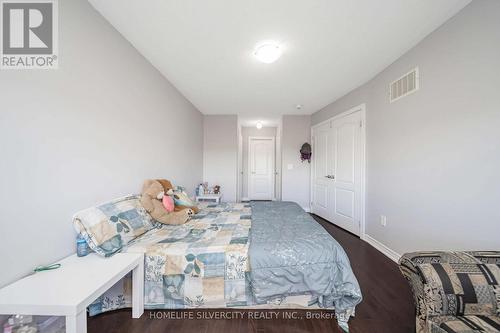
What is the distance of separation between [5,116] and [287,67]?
2446mm

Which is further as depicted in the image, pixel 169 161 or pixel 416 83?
pixel 169 161

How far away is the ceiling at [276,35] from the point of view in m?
1.43

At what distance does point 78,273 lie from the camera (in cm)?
106

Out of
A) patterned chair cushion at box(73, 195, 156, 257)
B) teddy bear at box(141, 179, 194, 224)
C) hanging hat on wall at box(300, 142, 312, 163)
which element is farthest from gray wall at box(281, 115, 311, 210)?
patterned chair cushion at box(73, 195, 156, 257)

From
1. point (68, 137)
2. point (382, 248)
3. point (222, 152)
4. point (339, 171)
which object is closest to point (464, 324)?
point (382, 248)

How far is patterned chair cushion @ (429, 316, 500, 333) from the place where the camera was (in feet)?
2.58

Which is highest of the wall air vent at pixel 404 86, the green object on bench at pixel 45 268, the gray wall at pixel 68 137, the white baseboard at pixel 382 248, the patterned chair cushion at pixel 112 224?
the wall air vent at pixel 404 86

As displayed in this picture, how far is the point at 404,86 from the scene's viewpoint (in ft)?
6.77

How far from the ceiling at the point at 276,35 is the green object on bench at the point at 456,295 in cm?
185

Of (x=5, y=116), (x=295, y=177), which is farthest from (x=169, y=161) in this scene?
(x=295, y=177)

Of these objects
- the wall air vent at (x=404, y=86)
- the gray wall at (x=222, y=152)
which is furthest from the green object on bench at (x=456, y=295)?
the gray wall at (x=222, y=152)

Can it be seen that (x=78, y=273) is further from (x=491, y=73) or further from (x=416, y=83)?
(x=416, y=83)

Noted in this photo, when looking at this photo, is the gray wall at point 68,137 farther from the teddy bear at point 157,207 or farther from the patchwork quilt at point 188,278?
the patchwork quilt at point 188,278

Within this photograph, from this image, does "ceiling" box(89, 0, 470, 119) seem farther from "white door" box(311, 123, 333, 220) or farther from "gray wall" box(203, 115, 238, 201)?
"gray wall" box(203, 115, 238, 201)
